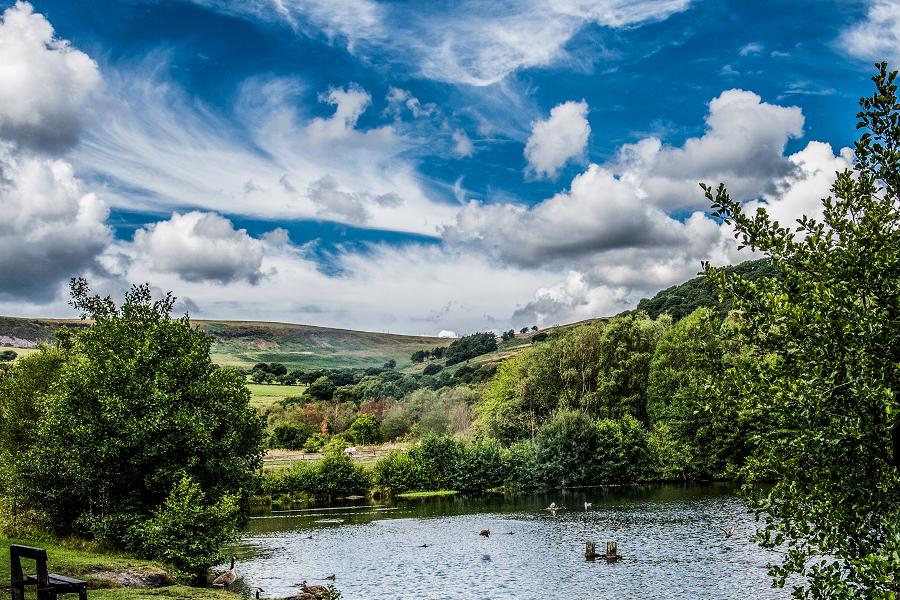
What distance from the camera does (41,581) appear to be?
51.7 ft

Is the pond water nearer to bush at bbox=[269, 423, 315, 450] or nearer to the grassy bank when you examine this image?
the grassy bank

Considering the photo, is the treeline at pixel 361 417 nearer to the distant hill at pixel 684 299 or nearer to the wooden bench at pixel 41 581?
the distant hill at pixel 684 299

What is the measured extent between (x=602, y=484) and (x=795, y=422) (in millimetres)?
95177

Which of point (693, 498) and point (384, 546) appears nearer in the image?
point (384, 546)

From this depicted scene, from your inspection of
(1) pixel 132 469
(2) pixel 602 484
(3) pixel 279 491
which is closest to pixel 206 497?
(1) pixel 132 469

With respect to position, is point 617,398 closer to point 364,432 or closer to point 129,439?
point 364,432

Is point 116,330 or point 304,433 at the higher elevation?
point 116,330

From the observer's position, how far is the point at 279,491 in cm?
10462

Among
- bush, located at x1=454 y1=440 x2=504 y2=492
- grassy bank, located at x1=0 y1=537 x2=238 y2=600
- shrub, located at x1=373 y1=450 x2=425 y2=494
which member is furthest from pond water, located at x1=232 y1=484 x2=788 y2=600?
shrub, located at x1=373 y1=450 x2=425 y2=494

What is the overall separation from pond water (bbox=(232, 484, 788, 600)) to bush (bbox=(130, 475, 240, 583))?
4189 mm

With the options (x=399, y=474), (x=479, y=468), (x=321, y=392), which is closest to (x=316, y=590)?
(x=399, y=474)

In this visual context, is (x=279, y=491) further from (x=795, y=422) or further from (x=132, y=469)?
(x=795, y=422)

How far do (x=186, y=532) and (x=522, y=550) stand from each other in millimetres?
26034

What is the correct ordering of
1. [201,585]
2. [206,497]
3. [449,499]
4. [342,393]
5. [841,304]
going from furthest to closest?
[342,393] < [449,499] < [206,497] < [201,585] < [841,304]
